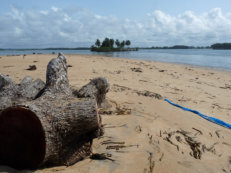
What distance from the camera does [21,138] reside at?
1.89 m

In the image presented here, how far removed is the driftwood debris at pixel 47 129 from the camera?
186 centimetres

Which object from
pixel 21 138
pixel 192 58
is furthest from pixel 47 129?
pixel 192 58

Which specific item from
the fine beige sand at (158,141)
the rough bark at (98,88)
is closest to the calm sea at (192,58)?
the fine beige sand at (158,141)

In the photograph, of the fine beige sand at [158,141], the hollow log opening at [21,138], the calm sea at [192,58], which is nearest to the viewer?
the hollow log opening at [21,138]

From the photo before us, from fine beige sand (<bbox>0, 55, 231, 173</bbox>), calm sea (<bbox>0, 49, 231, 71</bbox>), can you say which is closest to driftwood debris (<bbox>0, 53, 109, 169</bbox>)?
fine beige sand (<bbox>0, 55, 231, 173</bbox>)

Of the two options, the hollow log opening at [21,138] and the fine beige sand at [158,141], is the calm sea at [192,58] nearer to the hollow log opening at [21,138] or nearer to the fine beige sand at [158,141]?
the fine beige sand at [158,141]

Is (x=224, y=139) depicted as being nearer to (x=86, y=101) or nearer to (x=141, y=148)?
(x=141, y=148)

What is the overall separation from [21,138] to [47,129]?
309 millimetres

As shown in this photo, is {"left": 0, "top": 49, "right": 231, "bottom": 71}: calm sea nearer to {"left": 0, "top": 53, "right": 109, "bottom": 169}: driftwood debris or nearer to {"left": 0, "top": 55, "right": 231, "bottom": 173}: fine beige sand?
{"left": 0, "top": 55, "right": 231, "bottom": 173}: fine beige sand

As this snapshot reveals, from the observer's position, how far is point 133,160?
2256mm

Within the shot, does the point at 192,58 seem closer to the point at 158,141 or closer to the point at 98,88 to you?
the point at 98,88

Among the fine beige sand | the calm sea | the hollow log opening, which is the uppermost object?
the calm sea

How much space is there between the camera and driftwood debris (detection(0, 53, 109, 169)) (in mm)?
1863

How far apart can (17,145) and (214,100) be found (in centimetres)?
583
